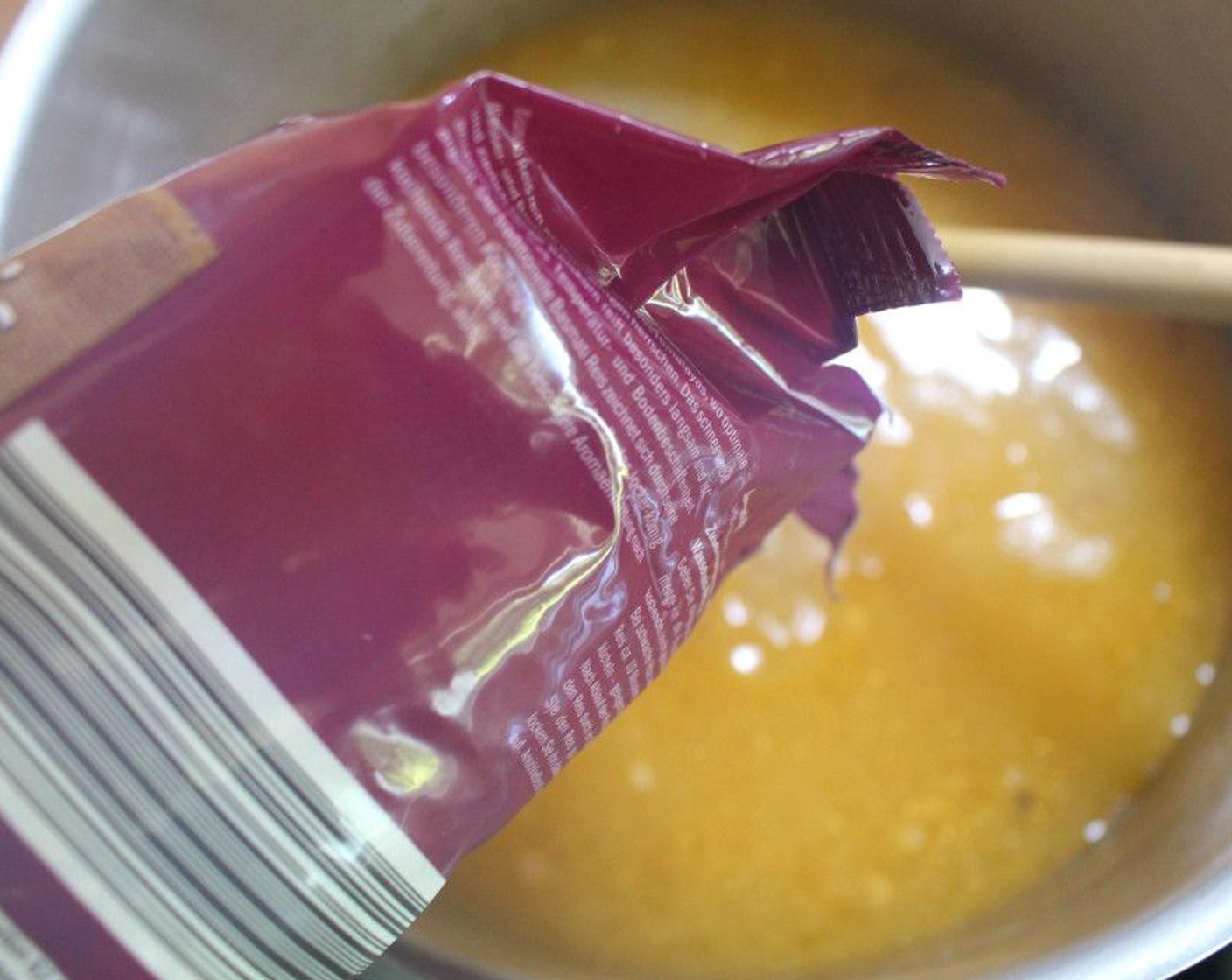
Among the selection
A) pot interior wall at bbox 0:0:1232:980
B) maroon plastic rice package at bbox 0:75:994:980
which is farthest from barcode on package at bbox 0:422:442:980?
pot interior wall at bbox 0:0:1232:980

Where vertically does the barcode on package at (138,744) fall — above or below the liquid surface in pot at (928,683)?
above

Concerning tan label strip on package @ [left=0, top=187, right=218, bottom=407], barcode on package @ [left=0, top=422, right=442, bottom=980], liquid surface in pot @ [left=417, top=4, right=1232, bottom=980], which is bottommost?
liquid surface in pot @ [left=417, top=4, right=1232, bottom=980]

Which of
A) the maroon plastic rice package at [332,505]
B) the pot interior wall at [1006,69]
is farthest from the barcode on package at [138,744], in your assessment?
the pot interior wall at [1006,69]

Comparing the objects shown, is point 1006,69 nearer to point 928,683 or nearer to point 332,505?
point 928,683

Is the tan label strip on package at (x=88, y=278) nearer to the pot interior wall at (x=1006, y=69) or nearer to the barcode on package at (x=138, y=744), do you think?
the barcode on package at (x=138, y=744)

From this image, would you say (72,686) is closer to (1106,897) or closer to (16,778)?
(16,778)

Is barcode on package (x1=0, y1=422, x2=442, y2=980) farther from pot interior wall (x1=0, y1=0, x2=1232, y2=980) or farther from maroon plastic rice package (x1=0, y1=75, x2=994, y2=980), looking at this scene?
pot interior wall (x1=0, y1=0, x2=1232, y2=980)

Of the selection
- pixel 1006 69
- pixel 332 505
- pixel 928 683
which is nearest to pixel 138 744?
pixel 332 505
